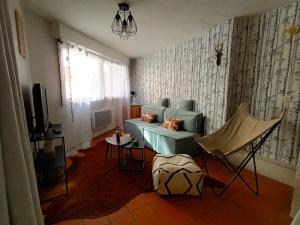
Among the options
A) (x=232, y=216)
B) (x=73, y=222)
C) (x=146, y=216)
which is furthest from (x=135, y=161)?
(x=232, y=216)

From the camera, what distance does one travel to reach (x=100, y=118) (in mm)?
4246

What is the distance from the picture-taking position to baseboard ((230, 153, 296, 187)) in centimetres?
217

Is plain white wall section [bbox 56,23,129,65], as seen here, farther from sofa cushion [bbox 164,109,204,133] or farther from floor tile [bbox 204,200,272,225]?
floor tile [bbox 204,200,272,225]

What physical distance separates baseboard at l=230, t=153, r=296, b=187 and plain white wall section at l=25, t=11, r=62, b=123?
344 centimetres

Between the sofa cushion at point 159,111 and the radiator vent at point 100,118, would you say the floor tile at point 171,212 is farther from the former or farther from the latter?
the radiator vent at point 100,118

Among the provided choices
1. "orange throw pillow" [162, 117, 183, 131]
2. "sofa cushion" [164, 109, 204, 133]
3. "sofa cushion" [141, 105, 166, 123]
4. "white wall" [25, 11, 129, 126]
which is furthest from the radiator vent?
"sofa cushion" [164, 109, 204, 133]

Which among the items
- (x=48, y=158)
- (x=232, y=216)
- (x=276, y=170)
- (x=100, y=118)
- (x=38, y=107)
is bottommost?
(x=232, y=216)

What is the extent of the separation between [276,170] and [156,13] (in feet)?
9.29

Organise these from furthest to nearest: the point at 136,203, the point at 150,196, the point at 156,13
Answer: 1. the point at 156,13
2. the point at 150,196
3. the point at 136,203

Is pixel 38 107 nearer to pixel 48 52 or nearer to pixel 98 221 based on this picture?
pixel 98 221

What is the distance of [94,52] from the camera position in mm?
3742

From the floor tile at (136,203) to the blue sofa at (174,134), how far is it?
105 centimetres

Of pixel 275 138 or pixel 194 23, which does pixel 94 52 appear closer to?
pixel 194 23

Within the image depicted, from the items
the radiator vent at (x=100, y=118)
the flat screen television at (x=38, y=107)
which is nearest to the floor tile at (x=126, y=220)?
the flat screen television at (x=38, y=107)
